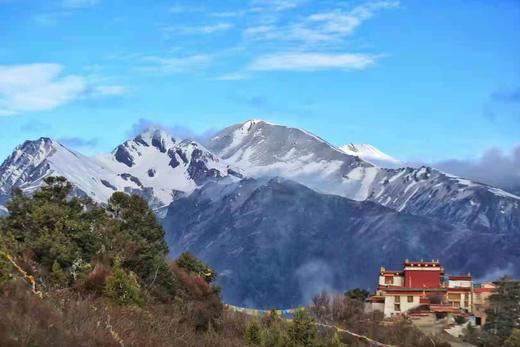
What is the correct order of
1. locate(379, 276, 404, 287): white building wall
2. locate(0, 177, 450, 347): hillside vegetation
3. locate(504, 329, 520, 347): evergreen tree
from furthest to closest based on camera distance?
1. locate(379, 276, 404, 287): white building wall
2. locate(504, 329, 520, 347): evergreen tree
3. locate(0, 177, 450, 347): hillside vegetation

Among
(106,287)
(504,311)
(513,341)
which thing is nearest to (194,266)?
(106,287)

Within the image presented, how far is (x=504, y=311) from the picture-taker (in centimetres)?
6869

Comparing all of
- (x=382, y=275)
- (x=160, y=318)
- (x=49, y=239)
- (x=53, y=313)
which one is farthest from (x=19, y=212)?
(x=382, y=275)

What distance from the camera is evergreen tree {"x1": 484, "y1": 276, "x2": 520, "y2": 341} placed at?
66938 millimetres

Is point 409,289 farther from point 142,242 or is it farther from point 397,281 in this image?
point 142,242

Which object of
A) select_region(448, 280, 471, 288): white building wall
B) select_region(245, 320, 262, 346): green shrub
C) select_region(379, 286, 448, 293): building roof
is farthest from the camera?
select_region(448, 280, 471, 288): white building wall

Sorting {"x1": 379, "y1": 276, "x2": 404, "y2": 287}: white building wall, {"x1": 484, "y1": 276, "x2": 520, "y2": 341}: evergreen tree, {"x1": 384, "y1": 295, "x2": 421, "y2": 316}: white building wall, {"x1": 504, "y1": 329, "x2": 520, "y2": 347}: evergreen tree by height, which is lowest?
{"x1": 504, "y1": 329, "x2": 520, "y2": 347}: evergreen tree

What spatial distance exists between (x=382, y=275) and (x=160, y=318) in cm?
5986

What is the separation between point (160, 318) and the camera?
36750 millimetres

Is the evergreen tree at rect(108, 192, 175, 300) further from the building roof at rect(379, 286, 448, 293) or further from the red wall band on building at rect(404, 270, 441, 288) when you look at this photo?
the red wall band on building at rect(404, 270, 441, 288)

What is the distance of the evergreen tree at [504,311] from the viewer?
2635 inches

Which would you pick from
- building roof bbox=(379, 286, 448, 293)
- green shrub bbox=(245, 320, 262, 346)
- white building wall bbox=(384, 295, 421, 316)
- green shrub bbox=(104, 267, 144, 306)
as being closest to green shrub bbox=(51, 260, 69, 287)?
green shrub bbox=(104, 267, 144, 306)

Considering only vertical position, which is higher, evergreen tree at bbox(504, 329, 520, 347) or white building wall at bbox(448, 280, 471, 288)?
white building wall at bbox(448, 280, 471, 288)

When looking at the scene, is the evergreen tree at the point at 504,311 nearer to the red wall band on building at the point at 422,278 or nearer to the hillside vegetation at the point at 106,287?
the hillside vegetation at the point at 106,287
